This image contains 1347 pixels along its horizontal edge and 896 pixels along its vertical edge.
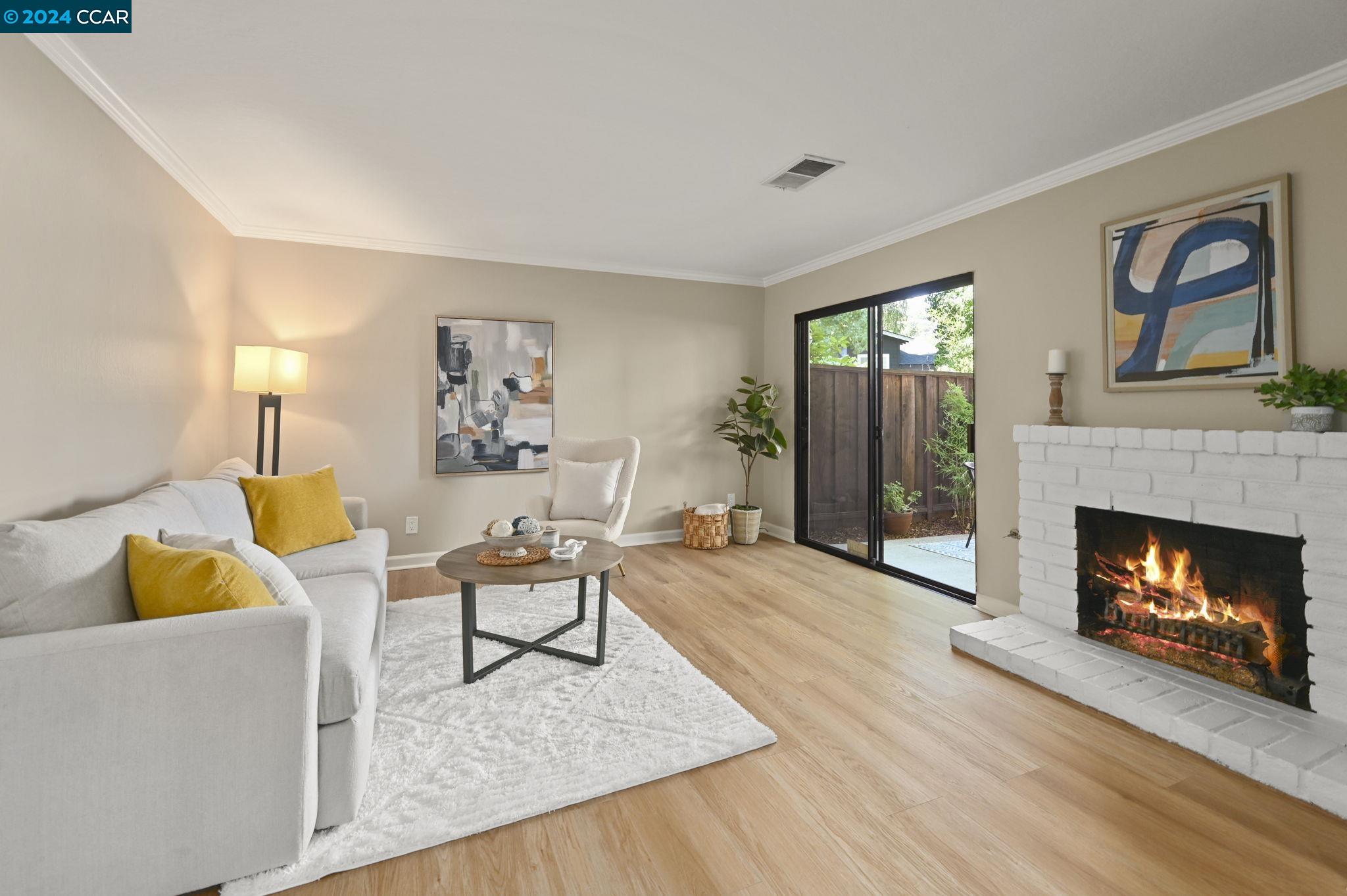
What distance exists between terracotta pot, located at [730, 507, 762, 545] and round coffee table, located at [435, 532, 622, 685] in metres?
2.45

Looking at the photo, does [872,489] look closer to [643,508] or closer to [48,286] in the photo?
[643,508]

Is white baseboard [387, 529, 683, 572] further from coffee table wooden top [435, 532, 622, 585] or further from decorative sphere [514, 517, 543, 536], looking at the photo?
decorative sphere [514, 517, 543, 536]

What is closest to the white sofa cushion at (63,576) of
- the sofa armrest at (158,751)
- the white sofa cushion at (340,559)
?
the sofa armrest at (158,751)

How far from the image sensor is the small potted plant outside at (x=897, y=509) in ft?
14.4

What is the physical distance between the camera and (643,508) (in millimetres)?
5422

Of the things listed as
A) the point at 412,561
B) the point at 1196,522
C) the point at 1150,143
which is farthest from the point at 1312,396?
the point at 412,561

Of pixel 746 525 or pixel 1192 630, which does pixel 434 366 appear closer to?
pixel 746 525

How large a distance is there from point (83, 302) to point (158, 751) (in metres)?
1.96

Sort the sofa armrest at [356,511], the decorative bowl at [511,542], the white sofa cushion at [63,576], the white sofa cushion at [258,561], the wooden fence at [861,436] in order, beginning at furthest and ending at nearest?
1. the wooden fence at [861,436]
2. the sofa armrest at [356,511]
3. the decorative bowl at [511,542]
4. the white sofa cushion at [258,561]
5. the white sofa cushion at [63,576]

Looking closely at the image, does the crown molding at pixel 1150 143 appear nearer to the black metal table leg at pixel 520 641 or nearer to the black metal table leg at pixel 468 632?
the black metal table leg at pixel 520 641

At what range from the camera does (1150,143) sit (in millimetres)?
2771

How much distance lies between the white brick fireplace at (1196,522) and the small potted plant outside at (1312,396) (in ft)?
0.23

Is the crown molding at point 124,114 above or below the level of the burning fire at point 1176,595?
above

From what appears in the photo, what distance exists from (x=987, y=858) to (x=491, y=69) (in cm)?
306
